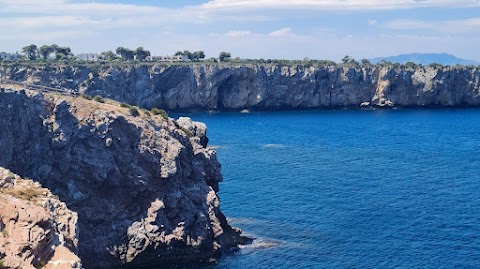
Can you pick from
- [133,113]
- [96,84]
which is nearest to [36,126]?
[133,113]

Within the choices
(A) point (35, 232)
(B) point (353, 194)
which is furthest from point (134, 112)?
(A) point (35, 232)

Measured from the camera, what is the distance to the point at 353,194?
92250 millimetres

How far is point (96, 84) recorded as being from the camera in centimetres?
18625

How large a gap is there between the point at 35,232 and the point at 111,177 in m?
32.1

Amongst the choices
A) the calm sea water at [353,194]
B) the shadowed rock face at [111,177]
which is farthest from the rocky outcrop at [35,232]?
the calm sea water at [353,194]

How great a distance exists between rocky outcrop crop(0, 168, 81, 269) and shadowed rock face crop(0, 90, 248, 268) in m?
23.2

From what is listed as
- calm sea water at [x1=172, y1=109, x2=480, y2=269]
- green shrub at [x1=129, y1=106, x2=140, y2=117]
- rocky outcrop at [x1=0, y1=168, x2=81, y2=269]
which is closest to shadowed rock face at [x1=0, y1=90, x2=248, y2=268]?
green shrub at [x1=129, y1=106, x2=140, y2=117]

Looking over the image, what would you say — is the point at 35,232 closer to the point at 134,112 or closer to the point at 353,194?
the point at 134,112

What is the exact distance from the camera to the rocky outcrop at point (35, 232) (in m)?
33.5

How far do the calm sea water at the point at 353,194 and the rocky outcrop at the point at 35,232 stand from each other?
2663 centimetres

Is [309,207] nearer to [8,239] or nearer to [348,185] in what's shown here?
[348,185]

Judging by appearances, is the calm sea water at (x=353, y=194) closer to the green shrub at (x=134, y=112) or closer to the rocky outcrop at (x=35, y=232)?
the green shrub at (x=134, y=112)

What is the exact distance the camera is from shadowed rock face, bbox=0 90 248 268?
6556 cm

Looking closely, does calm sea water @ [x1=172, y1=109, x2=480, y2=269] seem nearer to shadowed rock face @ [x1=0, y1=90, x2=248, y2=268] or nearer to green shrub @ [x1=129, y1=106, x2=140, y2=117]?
shadowed rock face @ [x1=0, y1=90, x2=248, y2=268]
